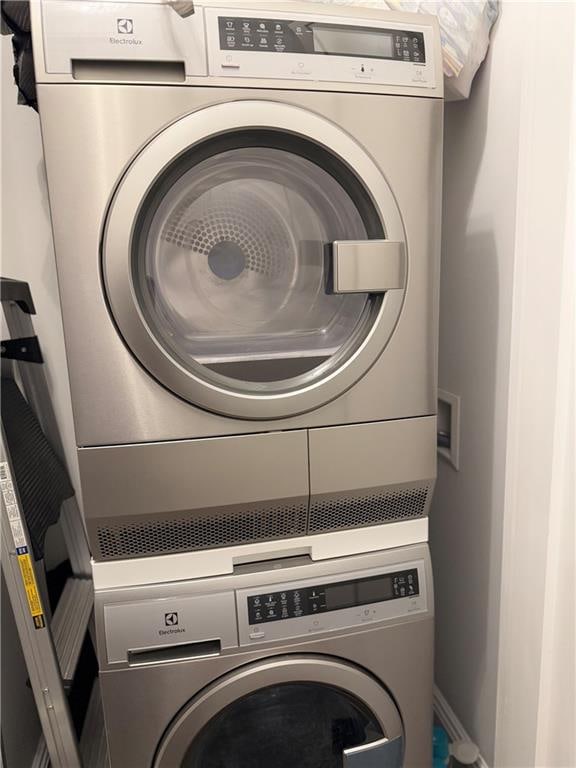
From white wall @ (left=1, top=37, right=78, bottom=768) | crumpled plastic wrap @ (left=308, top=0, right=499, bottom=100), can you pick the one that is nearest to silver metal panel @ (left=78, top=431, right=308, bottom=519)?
white wall @ (left=1, top=37, right=78, bottom=768)

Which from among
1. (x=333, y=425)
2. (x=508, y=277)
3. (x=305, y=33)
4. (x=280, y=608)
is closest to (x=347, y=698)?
(x=280, y=608)

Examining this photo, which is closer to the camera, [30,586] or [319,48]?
[319,48]

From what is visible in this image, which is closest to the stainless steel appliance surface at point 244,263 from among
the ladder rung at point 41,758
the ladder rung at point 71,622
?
the ladder rung at point 71,622

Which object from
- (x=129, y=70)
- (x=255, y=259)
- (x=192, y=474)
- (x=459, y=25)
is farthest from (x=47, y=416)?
(x=459, y=25)

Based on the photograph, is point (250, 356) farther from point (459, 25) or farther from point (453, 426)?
point (459, 25)

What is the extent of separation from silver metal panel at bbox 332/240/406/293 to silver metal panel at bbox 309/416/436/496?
23 cm

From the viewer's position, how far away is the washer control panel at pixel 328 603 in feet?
3.10

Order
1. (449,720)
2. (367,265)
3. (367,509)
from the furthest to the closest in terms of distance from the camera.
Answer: (449,720), (367,509), (367,265)

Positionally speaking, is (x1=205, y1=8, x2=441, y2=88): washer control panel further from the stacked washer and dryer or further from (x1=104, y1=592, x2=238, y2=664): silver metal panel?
(x1=104, y1=592, x2=238, y2=664): silver metal panel

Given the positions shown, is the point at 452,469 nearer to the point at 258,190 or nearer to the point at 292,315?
the point at 292,315

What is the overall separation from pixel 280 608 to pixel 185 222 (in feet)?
2.15

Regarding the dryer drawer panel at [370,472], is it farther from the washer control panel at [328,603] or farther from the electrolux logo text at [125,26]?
the electrolux logo text at [125,26]

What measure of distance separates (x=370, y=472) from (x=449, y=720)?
0.82 metres

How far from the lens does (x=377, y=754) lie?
1.02 metres
